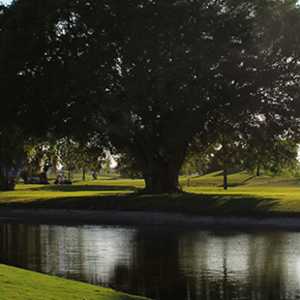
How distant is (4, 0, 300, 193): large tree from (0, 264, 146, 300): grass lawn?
2828 cm

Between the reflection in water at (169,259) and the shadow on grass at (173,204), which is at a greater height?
the shadow on grass at (173,204)

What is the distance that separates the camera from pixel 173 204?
144 feet

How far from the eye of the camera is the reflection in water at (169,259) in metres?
18.2

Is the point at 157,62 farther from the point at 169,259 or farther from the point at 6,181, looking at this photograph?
the point at 6,181

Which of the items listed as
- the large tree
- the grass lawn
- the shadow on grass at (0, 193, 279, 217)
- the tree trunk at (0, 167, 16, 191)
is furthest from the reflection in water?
the tree trunk at (0, 167, 16, 191)

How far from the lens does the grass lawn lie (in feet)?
42.1

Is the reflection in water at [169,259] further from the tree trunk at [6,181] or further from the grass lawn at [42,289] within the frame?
the tree trunk at [6,181]

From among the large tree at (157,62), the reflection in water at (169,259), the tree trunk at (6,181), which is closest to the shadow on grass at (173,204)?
the large tree at (157,62)

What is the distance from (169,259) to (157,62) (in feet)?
72.5

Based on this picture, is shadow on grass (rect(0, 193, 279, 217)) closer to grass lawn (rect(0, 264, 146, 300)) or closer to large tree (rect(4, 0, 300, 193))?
large tree (rect(4, 0, 300, 193))

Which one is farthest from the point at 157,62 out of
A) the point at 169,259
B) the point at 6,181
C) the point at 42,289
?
the point at 6,181

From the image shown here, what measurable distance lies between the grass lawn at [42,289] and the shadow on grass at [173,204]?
2551 cm

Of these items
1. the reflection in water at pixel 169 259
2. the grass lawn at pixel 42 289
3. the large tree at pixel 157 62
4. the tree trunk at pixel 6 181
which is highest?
the large tree at pixel 157 62

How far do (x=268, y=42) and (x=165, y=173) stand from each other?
11863mm
